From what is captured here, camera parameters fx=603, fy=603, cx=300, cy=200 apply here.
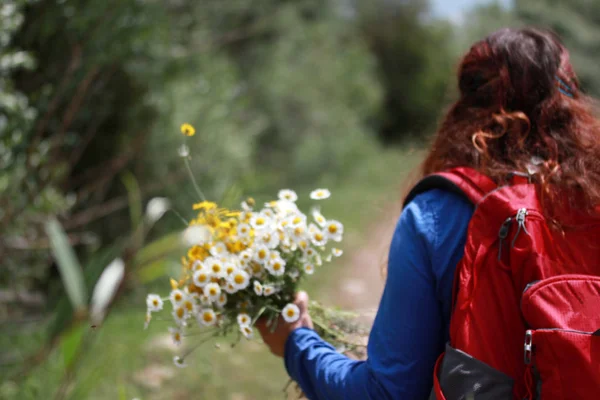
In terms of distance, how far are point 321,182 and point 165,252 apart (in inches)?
427

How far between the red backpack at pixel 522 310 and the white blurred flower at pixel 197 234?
2.19 feet

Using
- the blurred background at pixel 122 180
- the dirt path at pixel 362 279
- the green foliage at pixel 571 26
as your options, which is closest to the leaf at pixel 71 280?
the blurred background at pixel 122 180

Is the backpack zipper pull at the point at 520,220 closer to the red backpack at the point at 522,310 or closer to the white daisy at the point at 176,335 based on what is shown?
the red backpack at the point at 522,310

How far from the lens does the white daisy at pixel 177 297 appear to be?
1.74 metres

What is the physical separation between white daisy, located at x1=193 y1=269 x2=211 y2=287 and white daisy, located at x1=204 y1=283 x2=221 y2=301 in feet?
0.06

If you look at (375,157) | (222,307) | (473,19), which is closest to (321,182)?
(375,157)

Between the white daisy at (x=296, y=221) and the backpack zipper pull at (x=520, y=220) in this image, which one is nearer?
the backpack zipper pull at (x=520, y=220)

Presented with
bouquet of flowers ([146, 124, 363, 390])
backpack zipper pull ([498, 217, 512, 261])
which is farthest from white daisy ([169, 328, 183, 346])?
backpack zipper pull ([498, 217, 512, 261])

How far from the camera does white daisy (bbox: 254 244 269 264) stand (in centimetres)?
174

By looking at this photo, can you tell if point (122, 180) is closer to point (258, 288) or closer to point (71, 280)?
point (258, 288)

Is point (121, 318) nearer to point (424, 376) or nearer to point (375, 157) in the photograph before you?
point (424, 376)

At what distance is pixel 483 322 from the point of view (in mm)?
1254

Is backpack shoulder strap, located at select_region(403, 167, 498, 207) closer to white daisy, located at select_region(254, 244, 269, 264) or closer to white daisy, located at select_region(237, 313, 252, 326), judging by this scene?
white daisy, located at select_region(254, 244, 269, 264)

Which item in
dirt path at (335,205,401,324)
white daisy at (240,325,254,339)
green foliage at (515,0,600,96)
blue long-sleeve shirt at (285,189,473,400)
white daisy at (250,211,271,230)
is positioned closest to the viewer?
blue long-sleeve shirt at (285,189,473,400)
